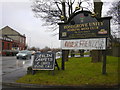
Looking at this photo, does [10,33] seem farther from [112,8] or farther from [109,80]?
[109,80]

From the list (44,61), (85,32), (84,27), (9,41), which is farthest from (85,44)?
(9,41)

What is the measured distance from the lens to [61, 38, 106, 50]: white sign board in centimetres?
894

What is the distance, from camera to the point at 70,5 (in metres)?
20.0

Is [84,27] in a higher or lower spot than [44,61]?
higher

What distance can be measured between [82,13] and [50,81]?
460 cm

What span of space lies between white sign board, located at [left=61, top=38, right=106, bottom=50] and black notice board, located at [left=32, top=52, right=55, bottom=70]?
1.22 meters

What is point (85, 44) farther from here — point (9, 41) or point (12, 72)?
point (9, 41)

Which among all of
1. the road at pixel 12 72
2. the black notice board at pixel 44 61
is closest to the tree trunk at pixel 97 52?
the black notice board at pixel 44 61

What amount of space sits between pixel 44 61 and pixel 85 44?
2.66 meters

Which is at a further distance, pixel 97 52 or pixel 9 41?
pixel 9 41

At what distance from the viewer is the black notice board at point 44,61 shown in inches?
364

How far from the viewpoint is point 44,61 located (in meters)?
9.46

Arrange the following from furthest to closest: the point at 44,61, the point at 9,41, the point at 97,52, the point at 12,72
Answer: the point at 9,41
the point at 97,52
the point at 12,72
the point at 44,61

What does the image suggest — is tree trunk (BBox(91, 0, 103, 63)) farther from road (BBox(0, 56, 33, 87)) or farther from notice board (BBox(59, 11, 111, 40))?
road (BBox(0, 56, 33, 87))
